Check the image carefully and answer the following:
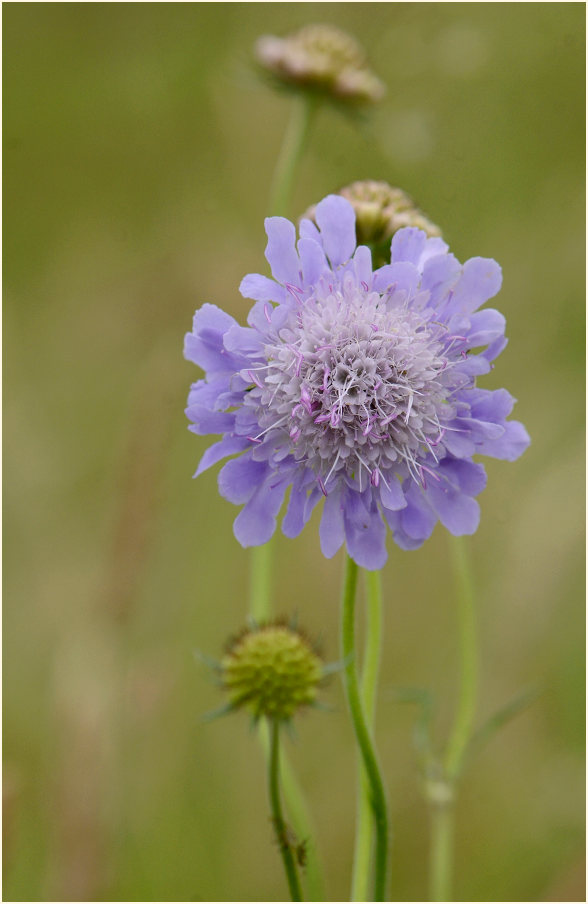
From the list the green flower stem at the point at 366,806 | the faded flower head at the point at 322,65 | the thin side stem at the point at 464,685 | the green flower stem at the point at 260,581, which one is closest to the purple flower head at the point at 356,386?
the green flower stem at the point at 366,806

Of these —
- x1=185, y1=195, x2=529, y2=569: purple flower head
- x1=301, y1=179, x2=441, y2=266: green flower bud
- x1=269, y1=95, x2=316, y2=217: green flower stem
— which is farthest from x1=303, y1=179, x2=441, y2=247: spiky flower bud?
x1=269, y1=95, x2=316, y2=217: green flower stem

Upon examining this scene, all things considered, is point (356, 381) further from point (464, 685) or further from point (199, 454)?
point (199, 454)

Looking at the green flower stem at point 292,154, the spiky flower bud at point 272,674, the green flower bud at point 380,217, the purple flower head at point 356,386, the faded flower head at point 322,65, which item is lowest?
the spiky flower bud at point 272,674

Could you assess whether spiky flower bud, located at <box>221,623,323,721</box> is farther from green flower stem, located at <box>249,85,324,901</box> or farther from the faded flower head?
the faded flower head

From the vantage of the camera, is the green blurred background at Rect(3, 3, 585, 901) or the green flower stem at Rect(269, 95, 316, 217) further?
the green blurred background at Rect(3, 3, 585, 901)

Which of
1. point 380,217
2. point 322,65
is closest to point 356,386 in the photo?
point 380,217

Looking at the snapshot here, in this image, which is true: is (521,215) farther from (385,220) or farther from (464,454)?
(464,454)

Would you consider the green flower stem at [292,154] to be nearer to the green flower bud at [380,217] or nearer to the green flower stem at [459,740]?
the green flower bud at [380,217]
